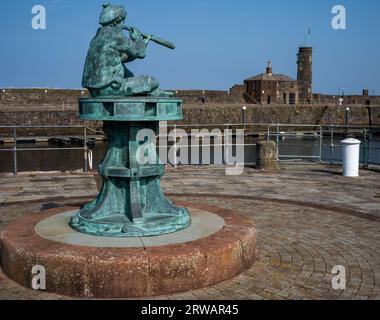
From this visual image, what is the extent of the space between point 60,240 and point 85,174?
777 centimetres

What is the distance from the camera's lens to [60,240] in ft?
16.9

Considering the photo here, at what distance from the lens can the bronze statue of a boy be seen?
17.8 feet

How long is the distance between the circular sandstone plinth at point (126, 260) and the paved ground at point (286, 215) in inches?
5.4

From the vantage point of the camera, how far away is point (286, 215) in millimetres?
8008

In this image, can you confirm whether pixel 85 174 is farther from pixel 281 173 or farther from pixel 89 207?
pixel 89 207

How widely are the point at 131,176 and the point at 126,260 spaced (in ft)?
4.15

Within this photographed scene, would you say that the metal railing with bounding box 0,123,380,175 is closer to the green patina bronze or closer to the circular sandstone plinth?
the green patina bronze

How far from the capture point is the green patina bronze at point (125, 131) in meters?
5.31

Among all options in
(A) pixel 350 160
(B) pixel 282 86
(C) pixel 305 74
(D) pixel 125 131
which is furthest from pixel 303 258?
(C) pixel 305 74

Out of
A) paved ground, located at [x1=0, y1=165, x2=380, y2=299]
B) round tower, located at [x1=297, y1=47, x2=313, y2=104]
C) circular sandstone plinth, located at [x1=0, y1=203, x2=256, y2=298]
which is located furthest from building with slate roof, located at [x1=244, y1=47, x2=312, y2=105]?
circular sandstone plinth, located at [x1=0, y1=203, x2=256, y2=298]

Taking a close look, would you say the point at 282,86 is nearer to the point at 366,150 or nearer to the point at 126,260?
the point at 366,150

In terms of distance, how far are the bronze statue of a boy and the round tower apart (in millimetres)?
67901

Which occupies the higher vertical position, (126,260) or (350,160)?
(350,160)

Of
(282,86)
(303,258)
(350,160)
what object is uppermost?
(282,86)
